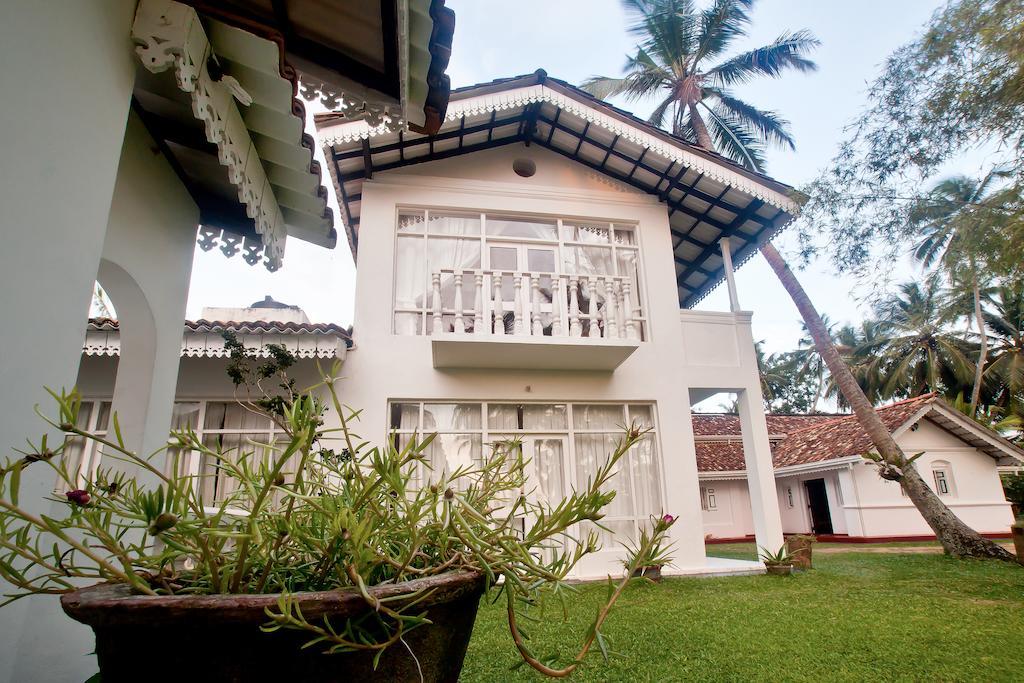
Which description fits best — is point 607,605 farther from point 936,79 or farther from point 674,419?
point 936,79

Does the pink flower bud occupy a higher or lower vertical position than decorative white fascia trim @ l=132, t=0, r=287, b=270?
lower

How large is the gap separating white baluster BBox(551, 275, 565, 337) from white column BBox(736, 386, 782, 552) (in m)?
2.94

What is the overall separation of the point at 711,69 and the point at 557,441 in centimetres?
1062

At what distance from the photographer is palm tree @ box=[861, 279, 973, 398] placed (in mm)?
23203

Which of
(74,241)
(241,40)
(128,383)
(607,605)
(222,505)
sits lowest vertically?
(607,605)

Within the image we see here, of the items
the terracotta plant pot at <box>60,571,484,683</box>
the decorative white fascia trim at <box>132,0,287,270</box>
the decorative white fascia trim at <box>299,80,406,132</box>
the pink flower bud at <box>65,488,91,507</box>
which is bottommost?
the terracotta plant pot at <box>60,571,484,683</box>

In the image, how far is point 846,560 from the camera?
9.07 metres

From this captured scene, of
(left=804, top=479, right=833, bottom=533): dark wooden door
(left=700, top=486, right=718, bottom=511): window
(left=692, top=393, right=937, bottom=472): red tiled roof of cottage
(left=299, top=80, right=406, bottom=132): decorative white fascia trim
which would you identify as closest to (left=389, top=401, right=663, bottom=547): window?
(left=299, top=80, right=406, bottom=132): decorative white fascia trim

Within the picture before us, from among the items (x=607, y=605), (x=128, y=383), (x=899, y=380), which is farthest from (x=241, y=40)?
(x=899, y=380)

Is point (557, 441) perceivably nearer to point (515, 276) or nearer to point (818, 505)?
point (515, 276)

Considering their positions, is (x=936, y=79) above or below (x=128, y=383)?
above

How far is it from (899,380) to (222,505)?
2929cm

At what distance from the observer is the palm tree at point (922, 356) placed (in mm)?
23203

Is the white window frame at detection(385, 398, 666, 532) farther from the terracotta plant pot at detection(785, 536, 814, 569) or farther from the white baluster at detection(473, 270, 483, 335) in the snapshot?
the terracotta plant pot at detection(785, 536, 814, 569)
